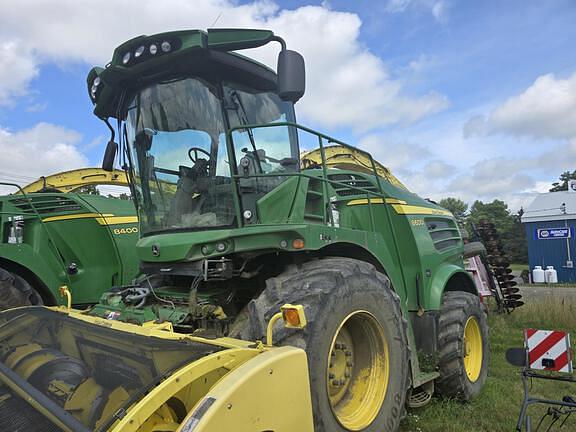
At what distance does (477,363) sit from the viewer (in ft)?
17.2

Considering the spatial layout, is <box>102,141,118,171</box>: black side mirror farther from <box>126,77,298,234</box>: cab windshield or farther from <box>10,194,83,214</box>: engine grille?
<box>10,194,83,214</box>: engine grille

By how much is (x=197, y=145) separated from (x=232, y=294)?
115 cm

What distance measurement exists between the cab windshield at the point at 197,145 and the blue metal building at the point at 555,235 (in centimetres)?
2268

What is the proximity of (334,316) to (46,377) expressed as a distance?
1.64 m

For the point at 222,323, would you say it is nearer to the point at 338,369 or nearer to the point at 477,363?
the point at 338,369

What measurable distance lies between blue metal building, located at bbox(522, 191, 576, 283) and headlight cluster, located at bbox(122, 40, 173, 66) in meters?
23.6

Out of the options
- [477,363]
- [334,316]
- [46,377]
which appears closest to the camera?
[46,377]

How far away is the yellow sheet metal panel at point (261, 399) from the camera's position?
1810 millimetres

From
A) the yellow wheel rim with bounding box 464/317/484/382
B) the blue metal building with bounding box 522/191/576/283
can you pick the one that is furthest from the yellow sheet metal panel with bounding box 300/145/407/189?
the blue metal building with bounding box 522/191/576/283

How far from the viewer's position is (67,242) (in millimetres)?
6652

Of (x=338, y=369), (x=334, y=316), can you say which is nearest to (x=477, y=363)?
(x=338, y=369)

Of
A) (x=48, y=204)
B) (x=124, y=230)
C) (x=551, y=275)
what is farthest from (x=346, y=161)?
(x=551, y=275)

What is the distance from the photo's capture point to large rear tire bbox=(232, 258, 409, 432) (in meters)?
2.75

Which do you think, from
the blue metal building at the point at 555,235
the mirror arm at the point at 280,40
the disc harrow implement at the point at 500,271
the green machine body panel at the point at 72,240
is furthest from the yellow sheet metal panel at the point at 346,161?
the blue metal building at the point at 555,235
